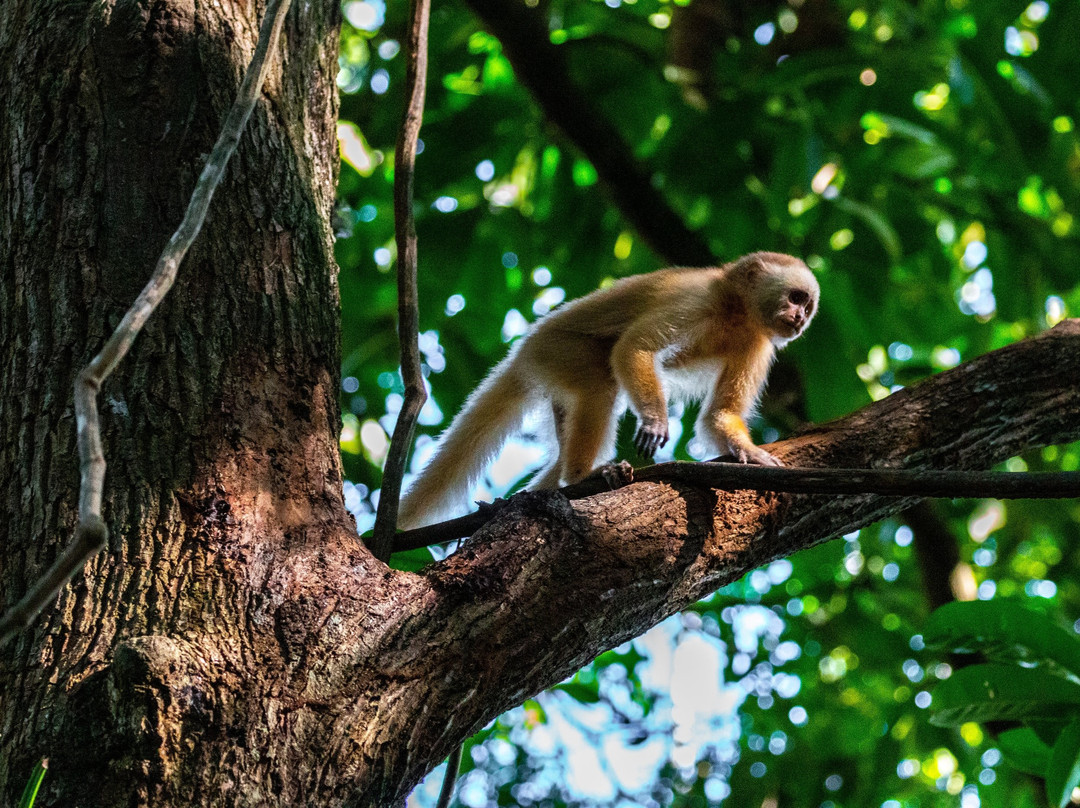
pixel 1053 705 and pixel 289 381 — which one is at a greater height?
pixel 289 381

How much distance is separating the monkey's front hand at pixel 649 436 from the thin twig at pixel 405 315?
5.01 feet

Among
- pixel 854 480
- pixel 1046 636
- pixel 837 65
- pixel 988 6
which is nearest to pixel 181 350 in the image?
pixel 854 480

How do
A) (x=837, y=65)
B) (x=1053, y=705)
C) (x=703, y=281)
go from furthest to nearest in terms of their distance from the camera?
(x=837, y=65), (x=703, y=281), (x=1053, y=705)

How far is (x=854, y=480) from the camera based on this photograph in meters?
2.18

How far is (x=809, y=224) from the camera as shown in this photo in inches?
212

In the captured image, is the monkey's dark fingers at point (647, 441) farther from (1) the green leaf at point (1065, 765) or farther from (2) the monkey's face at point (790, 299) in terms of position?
(1) the green leaf at point (1065, 765)

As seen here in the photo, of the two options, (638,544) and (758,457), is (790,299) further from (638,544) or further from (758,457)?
(638,544)

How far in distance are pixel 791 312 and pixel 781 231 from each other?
1145 millimetres

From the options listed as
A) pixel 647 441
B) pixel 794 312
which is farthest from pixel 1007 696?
pixel 794 312

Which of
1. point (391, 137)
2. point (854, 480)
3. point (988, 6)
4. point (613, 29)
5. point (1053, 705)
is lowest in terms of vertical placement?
point (1053, 705)

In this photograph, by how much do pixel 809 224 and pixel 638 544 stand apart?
366cm

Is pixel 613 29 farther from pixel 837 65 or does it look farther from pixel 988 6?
pixel 988 6

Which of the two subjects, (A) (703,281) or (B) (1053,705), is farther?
(A) (703,281)

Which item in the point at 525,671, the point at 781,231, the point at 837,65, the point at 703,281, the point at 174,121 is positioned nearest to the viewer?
the point at 525,671
